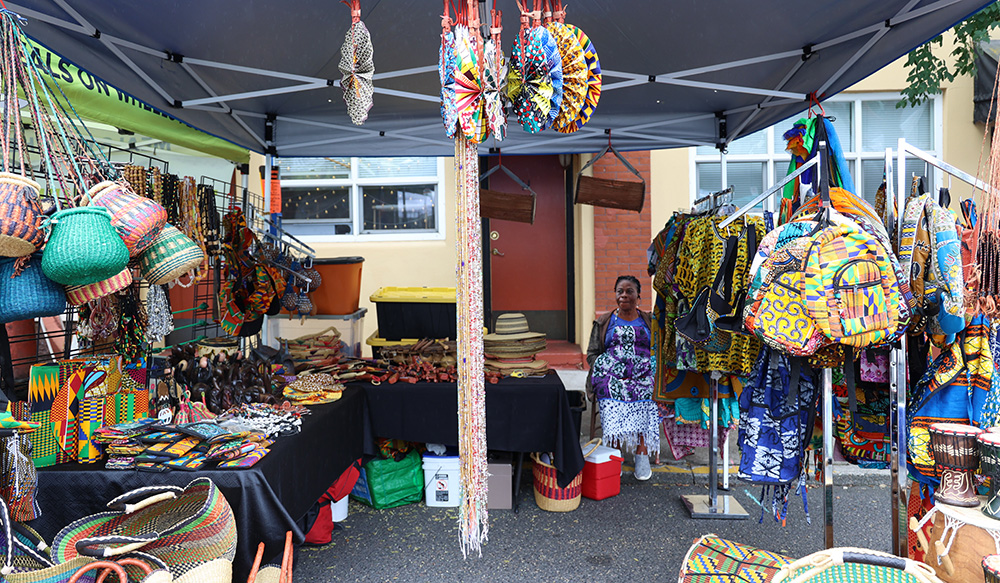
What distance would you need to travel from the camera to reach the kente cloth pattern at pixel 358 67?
2.62 meters

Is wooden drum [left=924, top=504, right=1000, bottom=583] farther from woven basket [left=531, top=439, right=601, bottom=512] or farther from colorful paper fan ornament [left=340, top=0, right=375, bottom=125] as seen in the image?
colorful paper fan ornament [left=340, top=0, right=375, bottom=125]

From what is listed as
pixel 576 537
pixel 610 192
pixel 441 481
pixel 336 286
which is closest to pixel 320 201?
pixel 336 286

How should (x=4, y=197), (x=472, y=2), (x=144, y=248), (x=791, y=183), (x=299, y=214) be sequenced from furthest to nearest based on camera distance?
1. (x=299, y=214)
2. (x=791, y=183)
3. (x=472, y=2)
4. (x=144, y=248)
5. (x=4, y=197)

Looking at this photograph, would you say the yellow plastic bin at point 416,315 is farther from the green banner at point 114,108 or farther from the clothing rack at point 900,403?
the clothing rack at point 900,403

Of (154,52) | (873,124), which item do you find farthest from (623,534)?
(873,124)

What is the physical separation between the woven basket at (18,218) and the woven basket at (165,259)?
1.23 feet

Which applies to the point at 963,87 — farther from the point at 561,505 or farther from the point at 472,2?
the point at 472,2

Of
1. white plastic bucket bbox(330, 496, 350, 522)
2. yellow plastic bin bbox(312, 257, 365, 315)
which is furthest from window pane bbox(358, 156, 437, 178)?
white plastic bucket bbox(330, 496, 350, 522)

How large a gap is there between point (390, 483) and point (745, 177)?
18.7ft

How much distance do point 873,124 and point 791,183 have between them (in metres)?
5.35

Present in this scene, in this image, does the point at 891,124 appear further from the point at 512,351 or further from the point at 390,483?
the point at 390,483

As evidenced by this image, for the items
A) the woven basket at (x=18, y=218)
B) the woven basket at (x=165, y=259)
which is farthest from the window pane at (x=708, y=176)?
the woven basket at (x=18, y=218)

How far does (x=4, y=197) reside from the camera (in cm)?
166

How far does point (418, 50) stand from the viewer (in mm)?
3543
